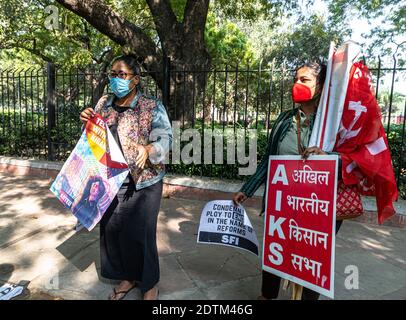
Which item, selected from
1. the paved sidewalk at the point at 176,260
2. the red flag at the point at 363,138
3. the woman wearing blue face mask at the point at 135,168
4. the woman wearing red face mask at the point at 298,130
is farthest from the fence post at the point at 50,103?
the red flag at the point at 363,138

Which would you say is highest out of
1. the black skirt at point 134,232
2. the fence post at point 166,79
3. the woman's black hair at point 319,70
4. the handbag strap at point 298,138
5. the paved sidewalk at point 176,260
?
the fence post at point 166,79

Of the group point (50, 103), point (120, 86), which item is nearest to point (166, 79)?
point (50, 103)

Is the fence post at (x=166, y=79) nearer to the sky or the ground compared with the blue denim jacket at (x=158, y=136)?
nearer to the sky

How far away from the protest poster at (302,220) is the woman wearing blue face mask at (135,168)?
Result: 2.69ft

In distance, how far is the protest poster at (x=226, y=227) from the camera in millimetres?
2676

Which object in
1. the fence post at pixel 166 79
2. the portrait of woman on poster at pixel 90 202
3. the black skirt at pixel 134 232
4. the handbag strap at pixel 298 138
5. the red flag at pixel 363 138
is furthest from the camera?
the fence post at pixel 166 79

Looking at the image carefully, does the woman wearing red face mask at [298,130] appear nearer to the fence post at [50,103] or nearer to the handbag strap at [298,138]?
the handbag strap at [298,138]

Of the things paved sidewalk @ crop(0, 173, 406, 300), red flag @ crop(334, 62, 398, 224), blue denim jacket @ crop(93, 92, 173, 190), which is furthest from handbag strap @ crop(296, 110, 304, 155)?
paved sidewalk @ crop(0, 173, 406, 300)

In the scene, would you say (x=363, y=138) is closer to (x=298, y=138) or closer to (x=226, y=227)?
(x=298, y=138)

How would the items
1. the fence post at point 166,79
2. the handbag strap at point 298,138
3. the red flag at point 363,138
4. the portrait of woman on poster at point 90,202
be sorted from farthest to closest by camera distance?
the fence post at point 166,79 → the portrait of woman on poster at point 90,202 → the handbag strap at point 298,138 → the red flag at point 363,138

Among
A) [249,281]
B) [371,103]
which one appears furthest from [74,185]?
[371,103]

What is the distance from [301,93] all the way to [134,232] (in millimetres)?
1519

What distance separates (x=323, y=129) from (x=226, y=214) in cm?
96

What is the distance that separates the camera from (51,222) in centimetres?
471
